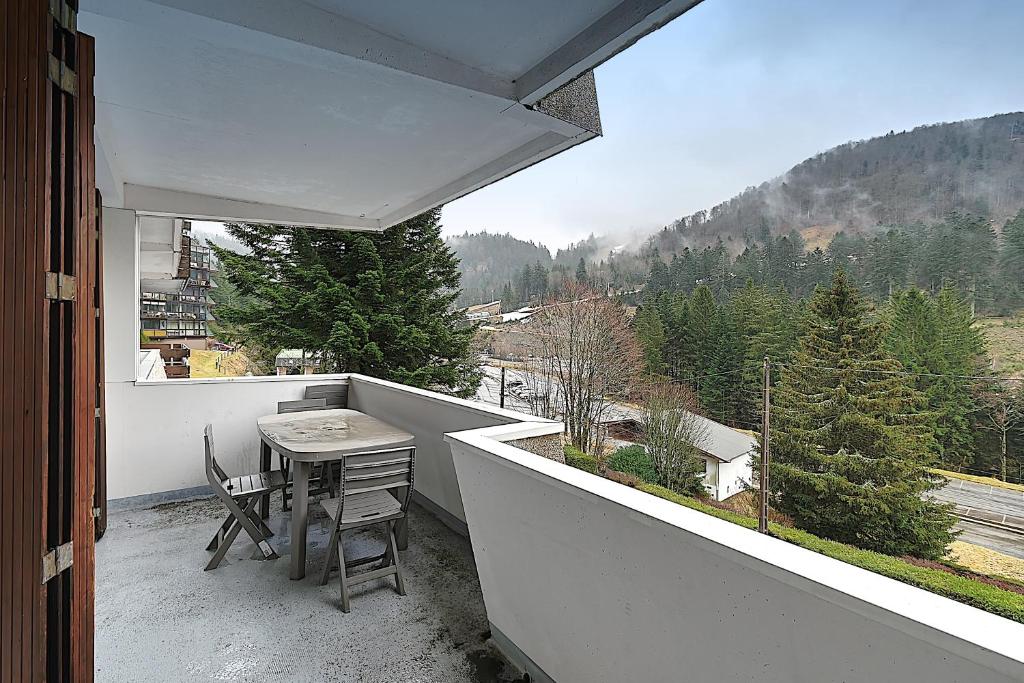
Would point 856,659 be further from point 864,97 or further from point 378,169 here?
point 864,97

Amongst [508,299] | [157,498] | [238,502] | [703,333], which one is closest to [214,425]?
[157,498]

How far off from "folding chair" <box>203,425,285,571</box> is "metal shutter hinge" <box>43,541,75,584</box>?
5.42ft

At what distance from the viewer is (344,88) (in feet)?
6.56

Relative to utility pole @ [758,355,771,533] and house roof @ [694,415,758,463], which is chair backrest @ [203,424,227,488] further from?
house roof @ [694,415,758,463]

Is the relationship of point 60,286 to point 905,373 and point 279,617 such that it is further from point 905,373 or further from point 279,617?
point 905,373

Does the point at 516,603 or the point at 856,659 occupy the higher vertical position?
the point at 856,659

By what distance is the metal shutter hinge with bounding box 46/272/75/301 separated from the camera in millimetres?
1027

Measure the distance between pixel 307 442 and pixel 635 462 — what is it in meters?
3.58

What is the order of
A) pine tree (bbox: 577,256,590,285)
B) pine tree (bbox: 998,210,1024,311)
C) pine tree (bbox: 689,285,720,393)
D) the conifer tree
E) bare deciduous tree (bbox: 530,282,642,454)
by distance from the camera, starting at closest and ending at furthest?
the conifer tree → pine tree (bbox: 998,210,1024,311) → pine tree (bbox: 689,285,720,393) → bare deciduous tree (bbox: 530,282,642,454) → pine tree (bbox: 577,256,590,285)

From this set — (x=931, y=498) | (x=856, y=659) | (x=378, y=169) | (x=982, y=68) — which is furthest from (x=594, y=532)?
(x=982, y=68)

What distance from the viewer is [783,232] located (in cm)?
588

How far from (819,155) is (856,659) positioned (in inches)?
305

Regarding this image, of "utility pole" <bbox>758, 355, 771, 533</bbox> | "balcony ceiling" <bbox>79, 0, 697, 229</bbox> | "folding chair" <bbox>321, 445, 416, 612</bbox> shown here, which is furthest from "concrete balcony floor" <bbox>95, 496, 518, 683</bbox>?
"utility pole" <bbox>758, 355, 771, 533</bbox>

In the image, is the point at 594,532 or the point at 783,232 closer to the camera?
the point at 594,532
